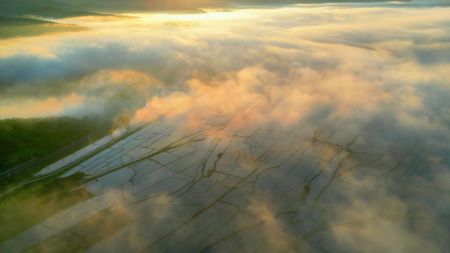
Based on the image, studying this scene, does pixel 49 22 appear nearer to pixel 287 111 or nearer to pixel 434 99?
pixel 287 111

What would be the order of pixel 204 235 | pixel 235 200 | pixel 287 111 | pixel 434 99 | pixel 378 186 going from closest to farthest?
pixel 204 235 < pixel 235 200 < pixel 378 186 < pixel 287 111 < pixel 434 99

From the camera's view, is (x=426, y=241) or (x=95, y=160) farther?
(x=95, y=160)

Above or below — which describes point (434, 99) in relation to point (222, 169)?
below

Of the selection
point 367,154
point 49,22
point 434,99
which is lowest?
point 434,99

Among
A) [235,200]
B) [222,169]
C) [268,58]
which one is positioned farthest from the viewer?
[268,58]

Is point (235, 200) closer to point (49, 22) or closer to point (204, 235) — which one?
point (204, 235)

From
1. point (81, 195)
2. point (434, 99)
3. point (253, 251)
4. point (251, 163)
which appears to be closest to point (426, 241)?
point (253, 251)

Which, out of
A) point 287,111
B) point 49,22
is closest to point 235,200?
point 287,111

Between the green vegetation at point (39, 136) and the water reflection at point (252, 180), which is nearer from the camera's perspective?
the water reflection at point (252, 180)

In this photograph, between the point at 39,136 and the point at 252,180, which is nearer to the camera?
the point at 252,180

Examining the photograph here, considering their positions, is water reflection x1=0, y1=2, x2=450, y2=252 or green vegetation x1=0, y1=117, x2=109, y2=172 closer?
water reflection x1=0, y1=2, x2=450, y2=252
